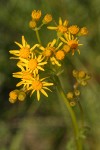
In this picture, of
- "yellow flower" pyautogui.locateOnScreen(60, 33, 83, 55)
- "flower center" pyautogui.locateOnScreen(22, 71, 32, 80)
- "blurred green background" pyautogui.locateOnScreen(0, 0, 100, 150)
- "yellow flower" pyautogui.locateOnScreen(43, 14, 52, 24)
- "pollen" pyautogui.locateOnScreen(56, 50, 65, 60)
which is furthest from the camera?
"blurred green background" pyautogui.locateOnScreen(0, 0, 100, 150)

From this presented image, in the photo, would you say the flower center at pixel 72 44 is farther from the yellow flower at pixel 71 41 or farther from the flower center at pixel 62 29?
the flower center at pixel 62 29

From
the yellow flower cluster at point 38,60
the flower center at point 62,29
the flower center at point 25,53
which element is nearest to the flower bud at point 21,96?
the yellow flower cluster at point 38,60

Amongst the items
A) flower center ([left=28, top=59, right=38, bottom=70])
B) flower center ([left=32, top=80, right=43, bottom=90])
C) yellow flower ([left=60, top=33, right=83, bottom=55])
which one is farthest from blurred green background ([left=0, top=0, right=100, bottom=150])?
flower center ([left=28, top=59, right=38, bottom=70])

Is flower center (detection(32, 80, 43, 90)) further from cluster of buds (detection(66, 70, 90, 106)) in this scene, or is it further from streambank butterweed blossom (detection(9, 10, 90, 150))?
cluster of buds (detection(66, 70, 90, 106))

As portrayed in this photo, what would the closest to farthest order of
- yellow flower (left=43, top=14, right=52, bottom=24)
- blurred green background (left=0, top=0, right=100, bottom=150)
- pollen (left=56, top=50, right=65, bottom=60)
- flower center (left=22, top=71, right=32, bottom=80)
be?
pollen (left=56, top=50, right=65, bottom=60)
flower center (left=22, top=71, right=32, bottom=80)
yellow flower (left=43, top=14, right=52, bottom=24)
blurred green background (left=0, top=0, right=100, bottom=150)

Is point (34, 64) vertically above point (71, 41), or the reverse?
point (71, 41)

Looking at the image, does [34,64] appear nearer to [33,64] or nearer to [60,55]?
[33,64]

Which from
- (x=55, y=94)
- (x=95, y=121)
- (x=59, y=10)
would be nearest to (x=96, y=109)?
(x=95, y=121)

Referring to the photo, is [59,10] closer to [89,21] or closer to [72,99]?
[89,21]

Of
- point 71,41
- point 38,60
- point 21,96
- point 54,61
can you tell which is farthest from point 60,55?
point 21,96
